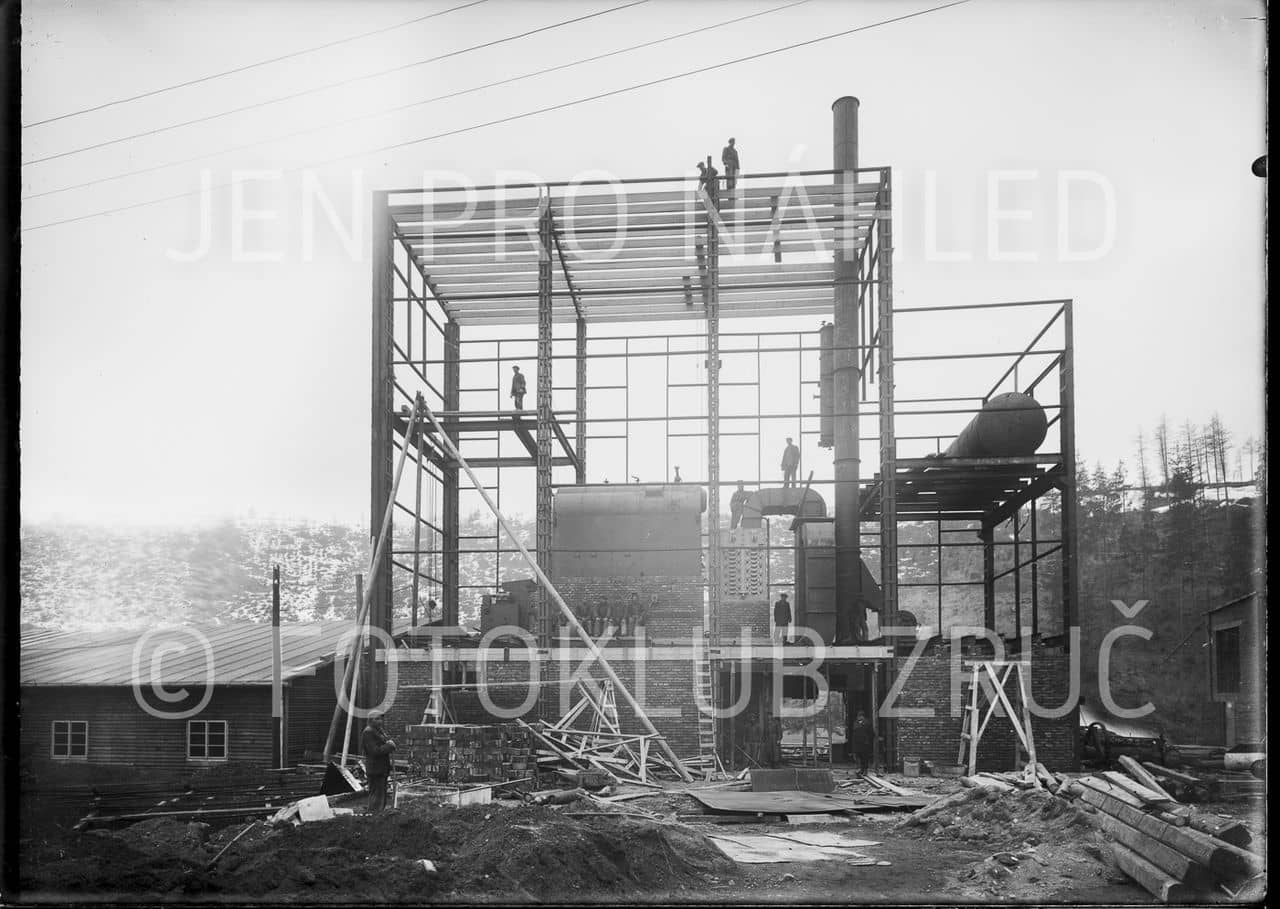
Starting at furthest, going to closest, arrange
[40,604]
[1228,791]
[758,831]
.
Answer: [40,604] < [1228,791] < [758,831]

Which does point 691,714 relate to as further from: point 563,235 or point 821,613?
point 563,235

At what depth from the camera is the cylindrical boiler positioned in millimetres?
23797

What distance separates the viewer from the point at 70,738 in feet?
88.5

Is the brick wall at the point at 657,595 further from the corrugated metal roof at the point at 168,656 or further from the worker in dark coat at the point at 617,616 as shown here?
the corrugated metal roof at the point at 168,656

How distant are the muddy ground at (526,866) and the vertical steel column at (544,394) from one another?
10081 mm

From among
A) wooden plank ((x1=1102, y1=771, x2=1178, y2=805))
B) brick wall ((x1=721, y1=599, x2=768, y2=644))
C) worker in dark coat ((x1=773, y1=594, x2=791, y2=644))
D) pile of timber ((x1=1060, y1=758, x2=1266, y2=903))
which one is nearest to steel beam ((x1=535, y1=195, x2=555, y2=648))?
brick wall ((x1=721, y1=599, x2=768, y2=644))

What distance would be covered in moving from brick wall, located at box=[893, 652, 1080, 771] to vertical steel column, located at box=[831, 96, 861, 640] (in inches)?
84.8

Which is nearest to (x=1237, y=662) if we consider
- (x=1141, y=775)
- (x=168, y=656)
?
(x=1141, y=775)

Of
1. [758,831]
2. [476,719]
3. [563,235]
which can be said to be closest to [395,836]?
[758,831]

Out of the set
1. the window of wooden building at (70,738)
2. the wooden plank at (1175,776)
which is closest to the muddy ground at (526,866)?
the wooden plank at (1175,776)

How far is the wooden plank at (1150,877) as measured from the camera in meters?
10.8

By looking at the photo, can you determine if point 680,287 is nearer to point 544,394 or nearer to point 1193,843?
point 544,394

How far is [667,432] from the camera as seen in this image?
30.5 m

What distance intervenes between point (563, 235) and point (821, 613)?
386 inches
